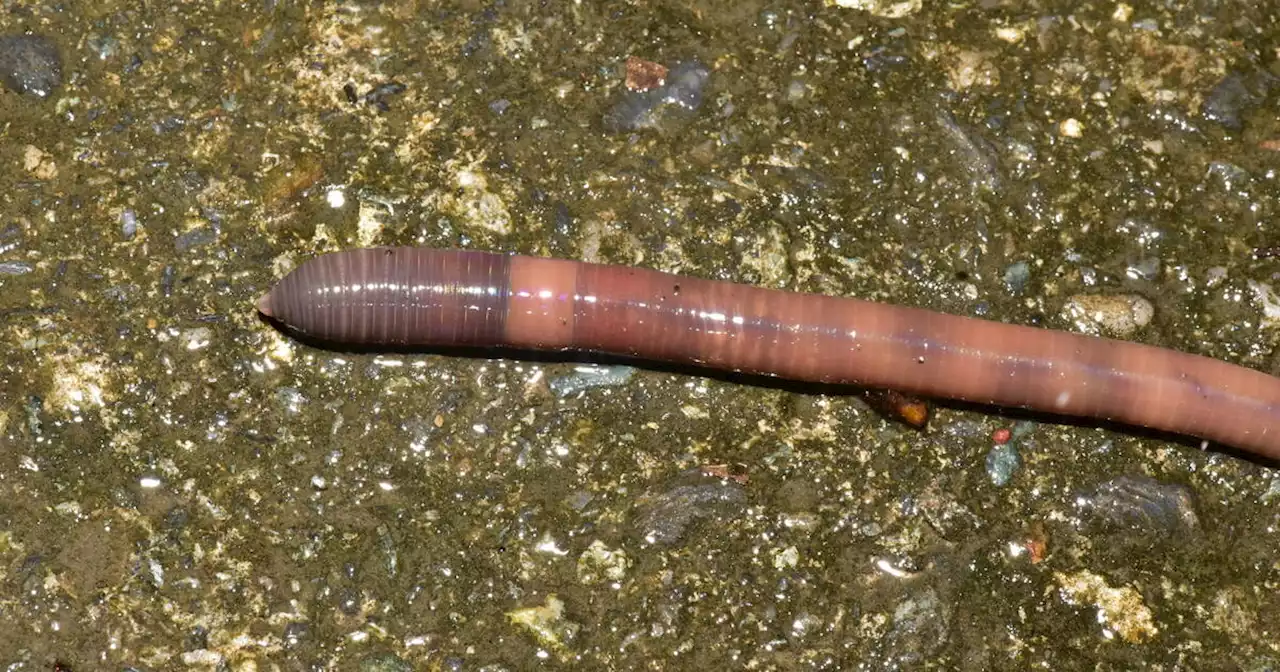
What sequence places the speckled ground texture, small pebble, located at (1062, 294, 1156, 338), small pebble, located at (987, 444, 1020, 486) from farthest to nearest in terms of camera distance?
1. small pebble, located at (1062, 294, 1156, 338)
2. small pebble, located at (987, 444, 1020, 486)
3. the speckled ground texture

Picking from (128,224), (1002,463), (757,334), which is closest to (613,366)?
(757,334)

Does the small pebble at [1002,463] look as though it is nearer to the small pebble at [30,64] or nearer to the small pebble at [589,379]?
the small pebble at [589,379]

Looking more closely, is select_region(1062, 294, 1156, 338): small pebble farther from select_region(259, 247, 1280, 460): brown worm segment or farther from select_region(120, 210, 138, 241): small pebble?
select_region(120, 210, 138, 241): small pebble

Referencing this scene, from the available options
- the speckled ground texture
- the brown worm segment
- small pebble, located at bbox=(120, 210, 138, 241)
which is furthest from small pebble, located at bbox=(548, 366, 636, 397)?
small pebble, located at bbox=(120, 210, 138, 241)

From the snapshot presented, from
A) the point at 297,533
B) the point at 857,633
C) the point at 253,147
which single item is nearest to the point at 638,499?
the point at 857,633

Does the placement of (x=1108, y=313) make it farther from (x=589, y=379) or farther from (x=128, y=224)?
(x=128, y=224)

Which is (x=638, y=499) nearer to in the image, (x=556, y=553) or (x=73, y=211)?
(x=556, y=553)

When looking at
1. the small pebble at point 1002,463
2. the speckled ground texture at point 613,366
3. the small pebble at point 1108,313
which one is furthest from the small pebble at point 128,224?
the small pebble at point 1108,313
